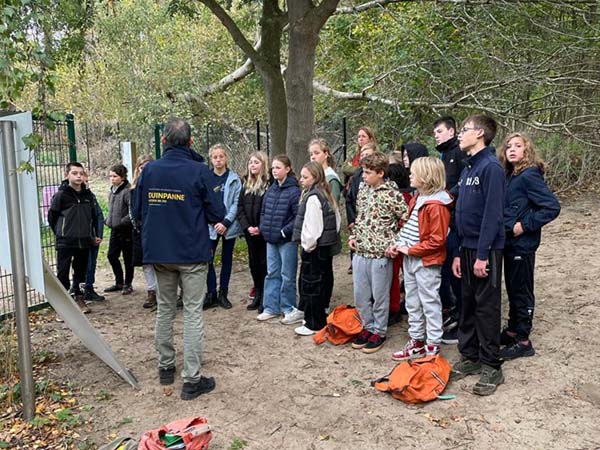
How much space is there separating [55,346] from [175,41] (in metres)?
11.3

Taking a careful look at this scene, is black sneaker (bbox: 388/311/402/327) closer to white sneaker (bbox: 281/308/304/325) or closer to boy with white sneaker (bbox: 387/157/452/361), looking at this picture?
boy with white sneaker (bbox: 387/157/452/361)

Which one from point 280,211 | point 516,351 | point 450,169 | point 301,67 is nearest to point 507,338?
point 516,351

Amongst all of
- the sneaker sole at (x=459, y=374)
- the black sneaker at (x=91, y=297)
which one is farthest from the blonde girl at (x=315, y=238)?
the black sneaker at (x=91, y=297)

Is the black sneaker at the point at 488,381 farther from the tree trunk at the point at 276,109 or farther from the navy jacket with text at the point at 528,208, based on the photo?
the tree trunk at the point at 276,109

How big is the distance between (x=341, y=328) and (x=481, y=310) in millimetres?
1399

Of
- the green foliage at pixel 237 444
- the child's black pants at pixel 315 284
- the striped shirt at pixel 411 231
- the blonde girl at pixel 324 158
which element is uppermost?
the blonde girl at pixel 324 158

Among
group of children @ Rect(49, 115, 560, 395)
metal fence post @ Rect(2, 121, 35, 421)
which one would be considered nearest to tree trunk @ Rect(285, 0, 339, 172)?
group of children @ Rect(49, 115, 560, 395)

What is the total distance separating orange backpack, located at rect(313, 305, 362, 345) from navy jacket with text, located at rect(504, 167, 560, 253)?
59.3 inches

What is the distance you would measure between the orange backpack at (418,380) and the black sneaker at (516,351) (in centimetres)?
61

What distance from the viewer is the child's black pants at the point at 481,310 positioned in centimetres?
403

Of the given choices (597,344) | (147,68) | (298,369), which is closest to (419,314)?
(298,369)

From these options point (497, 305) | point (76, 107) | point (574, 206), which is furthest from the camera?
point (76, 107)

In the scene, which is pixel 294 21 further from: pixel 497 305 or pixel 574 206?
pixel 574 206

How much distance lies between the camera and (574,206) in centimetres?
1070
